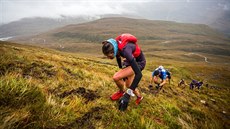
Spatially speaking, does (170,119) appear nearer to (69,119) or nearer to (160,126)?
(160,126)

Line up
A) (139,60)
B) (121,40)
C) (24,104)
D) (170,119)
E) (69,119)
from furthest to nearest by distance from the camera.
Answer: (139,60) → (121,40) → (170,119) → (69,119) → (24,104)

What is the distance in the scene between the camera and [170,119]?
5355 mm

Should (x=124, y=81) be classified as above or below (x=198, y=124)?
above

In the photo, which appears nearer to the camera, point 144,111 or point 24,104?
point 24,104

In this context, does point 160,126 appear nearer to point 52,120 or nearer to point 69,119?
point 69,119

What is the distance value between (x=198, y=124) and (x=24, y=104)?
5.37m

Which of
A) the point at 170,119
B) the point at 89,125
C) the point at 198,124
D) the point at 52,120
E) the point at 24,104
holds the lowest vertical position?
the point at 198,124

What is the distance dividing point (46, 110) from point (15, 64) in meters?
5.24

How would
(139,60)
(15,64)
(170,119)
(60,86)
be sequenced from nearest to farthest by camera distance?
1. (170,119)
2. (60,86)
3. (139,60)
4. (15,64)

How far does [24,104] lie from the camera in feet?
10.9

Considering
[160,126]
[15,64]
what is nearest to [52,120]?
[160,126]

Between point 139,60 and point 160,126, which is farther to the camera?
point 139,60

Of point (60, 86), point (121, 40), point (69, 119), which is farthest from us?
point (60, 86)

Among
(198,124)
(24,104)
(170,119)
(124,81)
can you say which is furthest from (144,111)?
(24,104)
